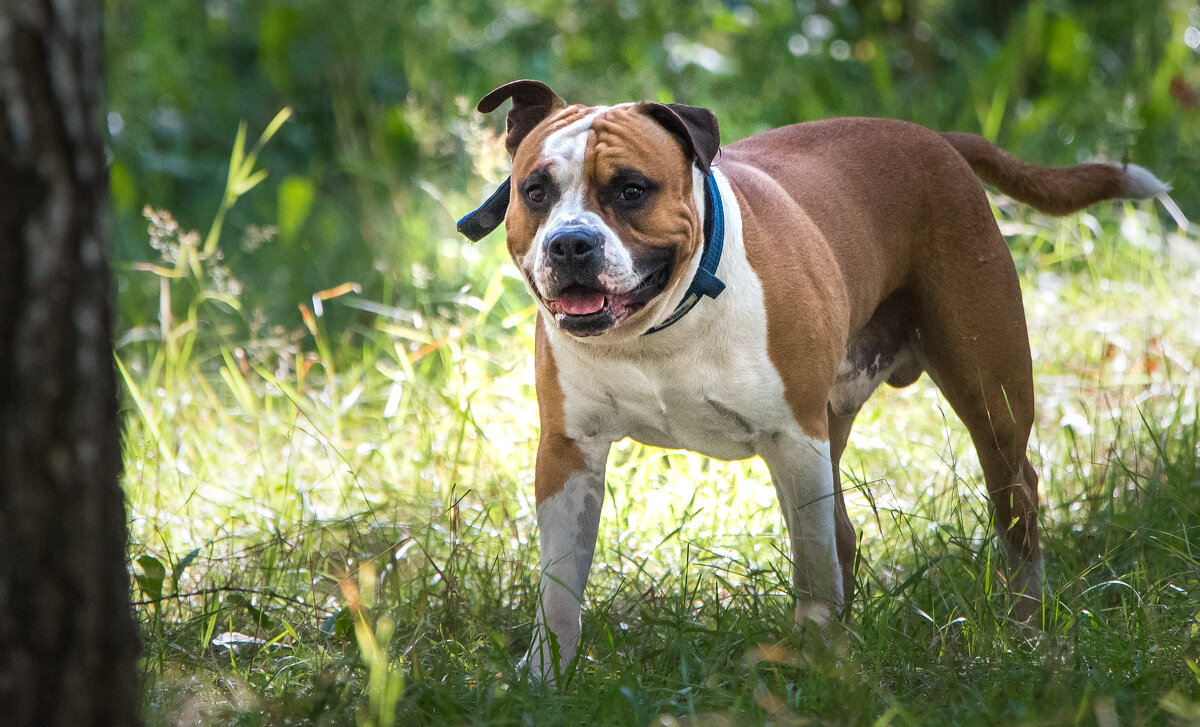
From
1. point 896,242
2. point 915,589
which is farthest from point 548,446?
point 896,242

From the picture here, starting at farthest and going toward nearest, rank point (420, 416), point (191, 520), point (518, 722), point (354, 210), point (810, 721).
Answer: point (354, 210) < point (420, 416) < point (191, 520) < point (518, 722) < point (810, 721)

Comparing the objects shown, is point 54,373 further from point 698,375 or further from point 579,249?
point 698,375

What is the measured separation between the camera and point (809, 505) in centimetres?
271

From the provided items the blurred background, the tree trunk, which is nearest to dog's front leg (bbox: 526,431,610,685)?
the tree trunk

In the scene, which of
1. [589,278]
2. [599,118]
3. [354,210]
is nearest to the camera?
[589,278]

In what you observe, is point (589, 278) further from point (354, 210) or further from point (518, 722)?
point (354, 210)

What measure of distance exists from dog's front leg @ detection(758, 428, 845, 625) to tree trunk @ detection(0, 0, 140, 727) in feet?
4.97

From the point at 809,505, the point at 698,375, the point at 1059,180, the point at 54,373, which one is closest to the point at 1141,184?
the point at 1059,180

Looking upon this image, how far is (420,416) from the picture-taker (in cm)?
408

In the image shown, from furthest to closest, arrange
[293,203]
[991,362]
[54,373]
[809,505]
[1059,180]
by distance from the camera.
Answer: [293,203] < [1059,180] < [991,362] < [809,505] < [54,373]

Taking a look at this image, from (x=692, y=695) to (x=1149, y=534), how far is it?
1376 mm

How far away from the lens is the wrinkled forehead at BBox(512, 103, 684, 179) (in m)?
2.59

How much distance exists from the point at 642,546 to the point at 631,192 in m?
1.09

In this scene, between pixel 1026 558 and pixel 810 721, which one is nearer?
pixel 810 721
